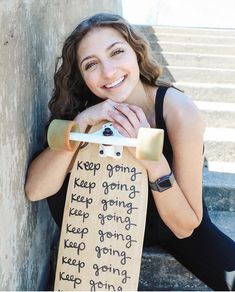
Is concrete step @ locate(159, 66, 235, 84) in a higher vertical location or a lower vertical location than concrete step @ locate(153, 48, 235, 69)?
higher

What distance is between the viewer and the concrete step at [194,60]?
420 centimetres

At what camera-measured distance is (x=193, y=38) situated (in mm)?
5039

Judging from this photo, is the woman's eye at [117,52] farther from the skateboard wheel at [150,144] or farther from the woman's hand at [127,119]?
the skateboard wheel at [150,144]

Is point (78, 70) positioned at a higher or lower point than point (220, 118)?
higher

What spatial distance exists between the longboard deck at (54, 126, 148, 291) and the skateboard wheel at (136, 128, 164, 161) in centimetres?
13

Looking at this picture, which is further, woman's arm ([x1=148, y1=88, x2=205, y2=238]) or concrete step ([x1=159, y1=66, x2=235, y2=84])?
concrete step ([x1=159, y1=66, x2=235, y2=84])

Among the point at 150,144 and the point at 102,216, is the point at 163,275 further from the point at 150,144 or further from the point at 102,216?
the point at 150,144

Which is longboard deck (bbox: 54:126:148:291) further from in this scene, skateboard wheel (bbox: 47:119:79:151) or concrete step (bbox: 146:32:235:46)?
concrete step (bbox: 146:32:235:46)

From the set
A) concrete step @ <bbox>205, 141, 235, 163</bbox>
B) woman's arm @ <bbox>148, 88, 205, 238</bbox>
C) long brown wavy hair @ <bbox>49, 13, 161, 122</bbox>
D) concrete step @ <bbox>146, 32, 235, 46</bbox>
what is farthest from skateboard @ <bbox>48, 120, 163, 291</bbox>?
concrete step @ <bbox>146, 32, 235, 46</bbox>

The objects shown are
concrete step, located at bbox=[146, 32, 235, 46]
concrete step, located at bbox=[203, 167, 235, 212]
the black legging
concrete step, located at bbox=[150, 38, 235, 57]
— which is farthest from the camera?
concrete step, located at bbox=[146, 32, 235, 46]

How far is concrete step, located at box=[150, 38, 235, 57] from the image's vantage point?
459 cm

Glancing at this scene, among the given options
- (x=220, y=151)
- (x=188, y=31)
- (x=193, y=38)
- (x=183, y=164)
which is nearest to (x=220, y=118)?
(x=220, y=151)

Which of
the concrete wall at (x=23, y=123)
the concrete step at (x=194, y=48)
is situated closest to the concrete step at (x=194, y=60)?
the concrete step at (x=194, y=48)

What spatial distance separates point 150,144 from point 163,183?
0.20 meters
